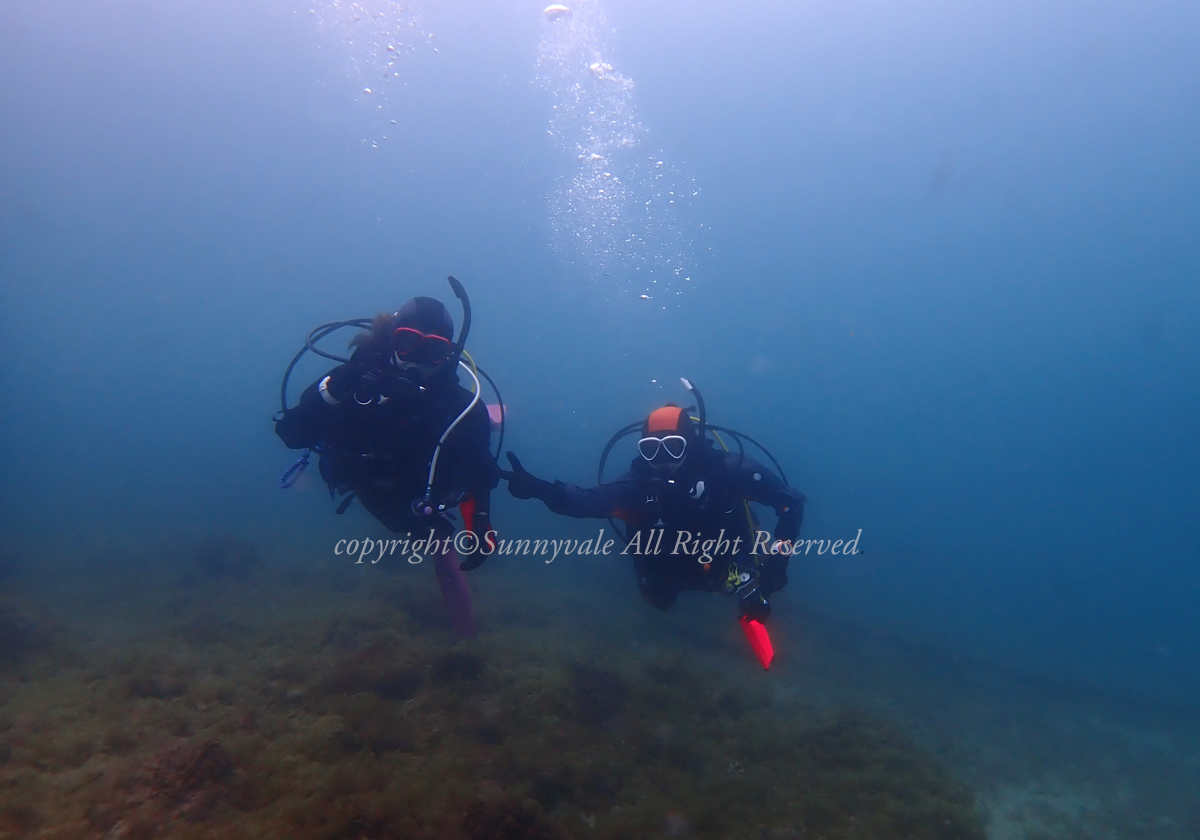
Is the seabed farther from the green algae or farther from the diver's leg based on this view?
the diver's leg

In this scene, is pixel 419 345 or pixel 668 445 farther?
pixel 668 445

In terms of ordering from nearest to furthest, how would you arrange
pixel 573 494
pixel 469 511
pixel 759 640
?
pixel 469 511, pixel 573 494, pixel 759 640

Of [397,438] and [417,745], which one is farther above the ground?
[397,438]

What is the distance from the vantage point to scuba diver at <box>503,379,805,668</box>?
593cm

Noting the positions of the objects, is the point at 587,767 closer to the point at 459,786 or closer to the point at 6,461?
the point at 459,786

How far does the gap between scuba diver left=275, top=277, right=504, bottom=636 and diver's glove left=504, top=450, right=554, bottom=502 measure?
7.5 inches

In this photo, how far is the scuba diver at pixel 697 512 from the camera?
5934mm

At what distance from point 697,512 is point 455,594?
12.4 ft

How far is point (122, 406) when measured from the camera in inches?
3706

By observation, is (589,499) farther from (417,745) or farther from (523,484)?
(417,745)

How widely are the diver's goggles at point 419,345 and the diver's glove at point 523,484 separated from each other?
3.65ft

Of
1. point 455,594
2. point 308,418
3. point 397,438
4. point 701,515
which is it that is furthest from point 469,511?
point 455,594

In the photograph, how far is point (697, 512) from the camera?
243 inches

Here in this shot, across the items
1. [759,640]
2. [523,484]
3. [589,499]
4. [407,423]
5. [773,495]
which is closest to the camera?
[407,423]
